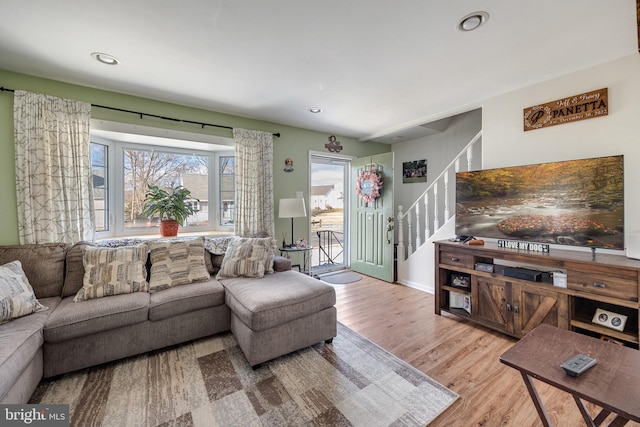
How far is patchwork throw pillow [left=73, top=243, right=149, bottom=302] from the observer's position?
7.19 ft

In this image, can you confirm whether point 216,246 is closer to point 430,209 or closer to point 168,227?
point 168,227

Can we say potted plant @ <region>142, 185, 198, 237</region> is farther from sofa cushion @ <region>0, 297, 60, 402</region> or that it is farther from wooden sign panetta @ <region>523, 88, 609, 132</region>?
wooden sign panetta @ <region>523, 88, 609, 132</region>

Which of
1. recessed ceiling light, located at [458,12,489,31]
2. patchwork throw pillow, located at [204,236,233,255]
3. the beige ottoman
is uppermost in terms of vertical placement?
recessed ceiling light, located at [458,12,489,31]

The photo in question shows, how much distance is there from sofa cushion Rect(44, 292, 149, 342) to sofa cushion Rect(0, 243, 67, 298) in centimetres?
22

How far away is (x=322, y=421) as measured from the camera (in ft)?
5.00

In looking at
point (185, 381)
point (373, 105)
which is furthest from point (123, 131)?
point (373, 105)

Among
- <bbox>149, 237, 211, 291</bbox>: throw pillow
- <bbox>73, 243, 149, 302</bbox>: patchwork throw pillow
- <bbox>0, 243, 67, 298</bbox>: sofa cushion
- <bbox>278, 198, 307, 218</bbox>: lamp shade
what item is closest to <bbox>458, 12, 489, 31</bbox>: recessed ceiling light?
<bbox>278, 198, 307, 218</bbox>: lamp shade

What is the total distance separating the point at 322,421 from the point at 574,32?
300cm

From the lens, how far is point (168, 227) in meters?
3.20

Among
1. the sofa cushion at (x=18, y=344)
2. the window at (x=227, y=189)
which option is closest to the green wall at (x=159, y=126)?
the window at (x=227, y=189)

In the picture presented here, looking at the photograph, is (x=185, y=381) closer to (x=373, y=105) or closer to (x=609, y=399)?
(x=609, y=399)

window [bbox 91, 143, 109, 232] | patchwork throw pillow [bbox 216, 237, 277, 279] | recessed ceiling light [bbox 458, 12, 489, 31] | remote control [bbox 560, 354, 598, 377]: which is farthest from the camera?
window [bbox 91, 143, 109, 232]

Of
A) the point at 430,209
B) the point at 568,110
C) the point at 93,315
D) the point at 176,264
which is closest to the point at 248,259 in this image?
the point at 176,264

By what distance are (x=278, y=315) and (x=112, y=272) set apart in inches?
59.1
